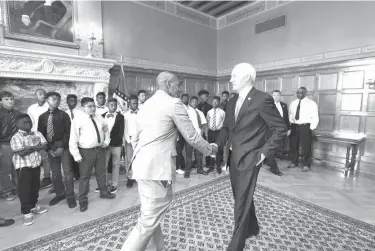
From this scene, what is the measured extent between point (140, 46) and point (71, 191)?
4572 mm

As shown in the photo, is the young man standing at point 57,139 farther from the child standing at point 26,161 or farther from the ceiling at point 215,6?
the ceiling at point 215,6

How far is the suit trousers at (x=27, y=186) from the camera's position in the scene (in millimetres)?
2574

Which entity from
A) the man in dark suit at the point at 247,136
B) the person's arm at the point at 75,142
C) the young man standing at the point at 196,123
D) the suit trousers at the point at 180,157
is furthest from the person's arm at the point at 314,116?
the person's arm at the point at 75,142

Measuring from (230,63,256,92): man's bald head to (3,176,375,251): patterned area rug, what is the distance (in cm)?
161

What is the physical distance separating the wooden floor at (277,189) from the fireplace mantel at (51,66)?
2382 millimetres

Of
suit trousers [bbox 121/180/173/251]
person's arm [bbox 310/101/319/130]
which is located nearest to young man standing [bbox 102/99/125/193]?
suit trousers [bbox 121/180/173/251]

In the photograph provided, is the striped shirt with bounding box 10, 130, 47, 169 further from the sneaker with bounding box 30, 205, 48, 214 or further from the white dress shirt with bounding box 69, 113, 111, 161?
the sneaker with bounding box 30, 205, 48, 214

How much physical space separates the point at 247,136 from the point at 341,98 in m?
4.56

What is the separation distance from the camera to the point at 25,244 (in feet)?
7.00

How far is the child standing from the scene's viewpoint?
2.51 m

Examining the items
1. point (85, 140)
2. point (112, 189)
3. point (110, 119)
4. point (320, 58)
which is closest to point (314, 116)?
point (320, 58)

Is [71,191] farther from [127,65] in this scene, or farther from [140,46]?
[140,46]

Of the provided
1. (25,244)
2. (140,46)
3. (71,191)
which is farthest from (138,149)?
(140,46)

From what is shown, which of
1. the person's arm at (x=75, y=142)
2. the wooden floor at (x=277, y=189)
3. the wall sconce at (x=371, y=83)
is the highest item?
the wall sconce at (x=371, y=83)
